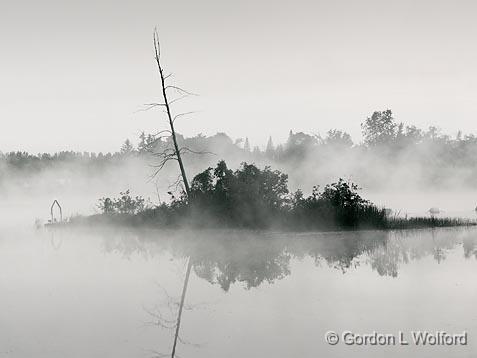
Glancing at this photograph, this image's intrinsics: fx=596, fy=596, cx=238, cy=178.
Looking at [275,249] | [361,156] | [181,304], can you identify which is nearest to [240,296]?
[181,304]

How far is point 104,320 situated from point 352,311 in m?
4.95

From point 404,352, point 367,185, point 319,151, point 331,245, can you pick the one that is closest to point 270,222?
point 331,245

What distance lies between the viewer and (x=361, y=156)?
268 ft

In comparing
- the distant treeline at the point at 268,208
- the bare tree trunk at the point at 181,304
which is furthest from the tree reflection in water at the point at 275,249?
the distant treeline at the point at 268,208

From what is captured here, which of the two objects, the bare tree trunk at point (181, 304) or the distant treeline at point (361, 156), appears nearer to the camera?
the bare tree trunk at point (181, 304)

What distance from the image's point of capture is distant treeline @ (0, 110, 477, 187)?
245ft

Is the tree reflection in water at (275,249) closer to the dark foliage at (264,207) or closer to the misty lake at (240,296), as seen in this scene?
the misty lake at (240,296)

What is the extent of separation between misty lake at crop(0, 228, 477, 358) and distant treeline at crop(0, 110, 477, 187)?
48722 mm

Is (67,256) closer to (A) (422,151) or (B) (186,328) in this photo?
(B) (186,328)

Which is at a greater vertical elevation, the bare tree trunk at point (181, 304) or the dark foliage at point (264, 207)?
the dark foliage at point (264, 207)

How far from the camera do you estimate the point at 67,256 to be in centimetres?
2220

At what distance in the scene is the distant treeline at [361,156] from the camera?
74.6 metres

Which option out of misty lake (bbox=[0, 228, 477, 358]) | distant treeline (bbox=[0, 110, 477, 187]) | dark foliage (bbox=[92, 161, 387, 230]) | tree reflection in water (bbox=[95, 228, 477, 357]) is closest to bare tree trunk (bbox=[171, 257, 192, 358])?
tree reflection in water (bbox=[95, 228, 477, 357])

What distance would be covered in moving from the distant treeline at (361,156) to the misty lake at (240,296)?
48722 millimetres
